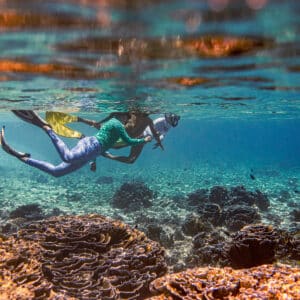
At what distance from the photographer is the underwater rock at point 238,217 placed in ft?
41.9

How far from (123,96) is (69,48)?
7.97 m

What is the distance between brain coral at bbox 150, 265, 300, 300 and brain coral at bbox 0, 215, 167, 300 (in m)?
1.46

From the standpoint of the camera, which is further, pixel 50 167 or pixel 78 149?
pixel 78 149

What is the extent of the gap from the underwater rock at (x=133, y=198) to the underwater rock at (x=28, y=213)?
165 inches

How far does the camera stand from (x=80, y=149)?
13547 mm

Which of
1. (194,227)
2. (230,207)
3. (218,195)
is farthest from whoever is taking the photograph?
(218,195)

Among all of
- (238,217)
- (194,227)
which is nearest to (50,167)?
(194,227)

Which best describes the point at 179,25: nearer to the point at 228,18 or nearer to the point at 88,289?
the point at 228,18

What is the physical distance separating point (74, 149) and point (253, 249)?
866 centimetres

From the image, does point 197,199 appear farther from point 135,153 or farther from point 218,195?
point 135,153

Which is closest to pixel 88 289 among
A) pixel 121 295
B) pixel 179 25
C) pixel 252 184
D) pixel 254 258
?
pixel 121 295

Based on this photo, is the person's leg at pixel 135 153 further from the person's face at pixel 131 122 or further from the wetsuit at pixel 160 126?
the person's face at pixel 131 122

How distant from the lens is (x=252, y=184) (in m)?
26.8

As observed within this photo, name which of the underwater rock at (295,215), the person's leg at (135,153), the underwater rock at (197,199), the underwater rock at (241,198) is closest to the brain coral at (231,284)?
the underwater rock at (295,215)
